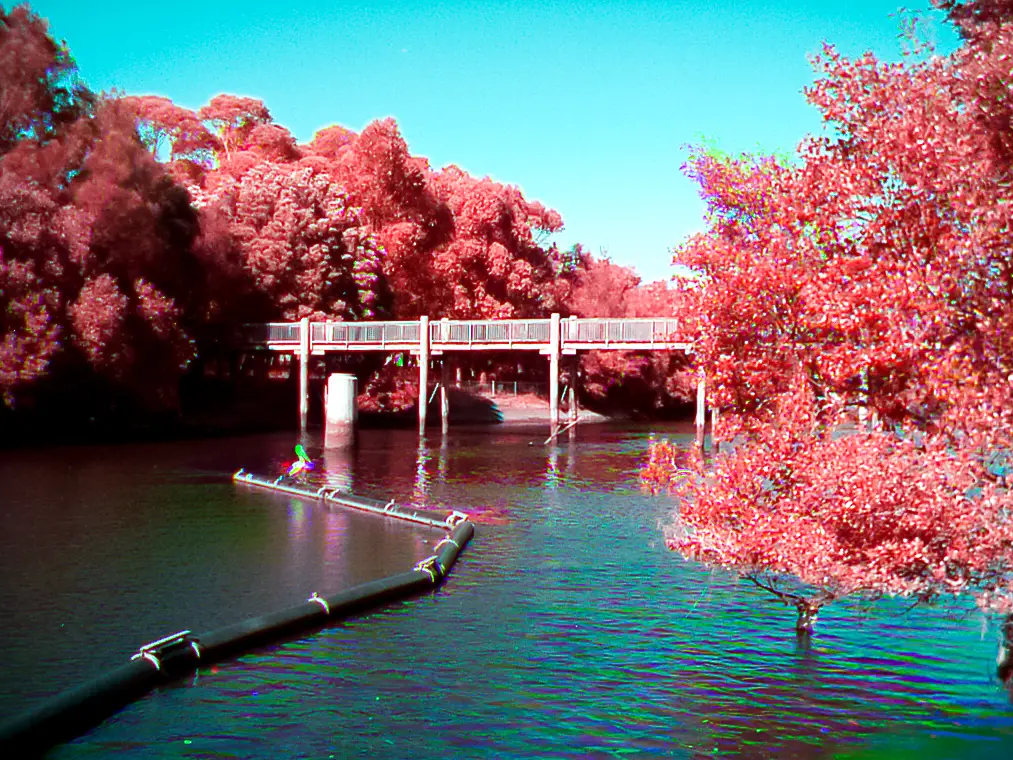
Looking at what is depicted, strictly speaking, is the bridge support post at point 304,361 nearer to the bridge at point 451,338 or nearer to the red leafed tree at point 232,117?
the bridge at point 451,338

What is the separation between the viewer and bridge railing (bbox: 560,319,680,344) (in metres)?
46.9

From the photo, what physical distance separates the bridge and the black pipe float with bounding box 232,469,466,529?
20.9 metres

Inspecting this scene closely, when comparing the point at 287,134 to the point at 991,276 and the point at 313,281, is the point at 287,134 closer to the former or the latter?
the point at 313,281

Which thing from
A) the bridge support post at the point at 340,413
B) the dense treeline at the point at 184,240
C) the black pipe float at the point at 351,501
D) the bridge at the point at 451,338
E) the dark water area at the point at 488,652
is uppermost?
the dense treeline at the point at 184,240

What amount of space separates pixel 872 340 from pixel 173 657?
7905 mm

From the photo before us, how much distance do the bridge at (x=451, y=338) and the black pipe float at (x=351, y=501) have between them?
A: 20.9 metres

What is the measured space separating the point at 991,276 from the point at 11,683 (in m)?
10.4

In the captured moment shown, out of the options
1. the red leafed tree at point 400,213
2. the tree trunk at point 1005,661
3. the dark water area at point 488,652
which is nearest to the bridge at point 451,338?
the red leafed tree at point 400,213

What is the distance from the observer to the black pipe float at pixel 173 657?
8852 mm

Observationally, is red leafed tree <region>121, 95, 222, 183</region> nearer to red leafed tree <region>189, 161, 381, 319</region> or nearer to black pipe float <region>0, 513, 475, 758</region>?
red leafed tree <region>189, 161, 381, 319</region>

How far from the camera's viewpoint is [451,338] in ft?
168

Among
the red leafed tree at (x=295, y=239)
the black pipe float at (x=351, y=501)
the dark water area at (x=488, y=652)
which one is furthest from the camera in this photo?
the red leafed tree at (x=295, y=239)

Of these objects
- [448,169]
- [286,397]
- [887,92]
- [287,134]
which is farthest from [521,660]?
[287,134]

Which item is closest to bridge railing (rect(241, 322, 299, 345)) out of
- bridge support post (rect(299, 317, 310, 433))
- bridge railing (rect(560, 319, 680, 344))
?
bridge support post (rect(299, 317, 310, 433))
